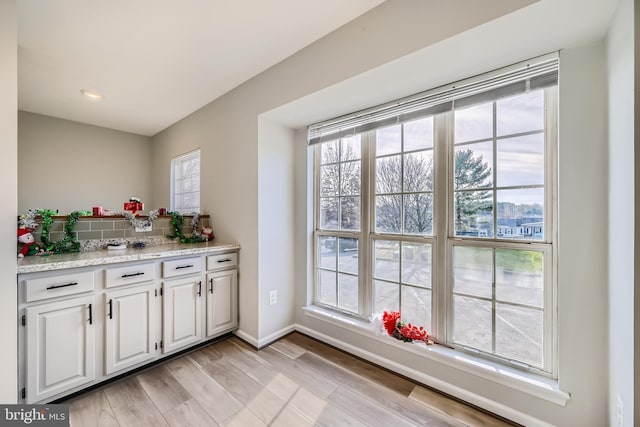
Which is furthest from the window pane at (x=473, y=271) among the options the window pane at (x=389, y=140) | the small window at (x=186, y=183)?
the small window at (x=186, y=183)

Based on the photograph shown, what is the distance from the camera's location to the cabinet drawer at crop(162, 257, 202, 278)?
6.82 feet

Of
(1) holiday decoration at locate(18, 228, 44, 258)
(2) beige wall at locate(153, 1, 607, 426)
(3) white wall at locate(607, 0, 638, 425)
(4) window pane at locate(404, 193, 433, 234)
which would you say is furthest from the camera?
(4) window pane at locate(404, 193, 433, 234)

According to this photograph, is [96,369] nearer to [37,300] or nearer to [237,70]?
[37,300]

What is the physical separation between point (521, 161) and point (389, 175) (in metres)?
0.85

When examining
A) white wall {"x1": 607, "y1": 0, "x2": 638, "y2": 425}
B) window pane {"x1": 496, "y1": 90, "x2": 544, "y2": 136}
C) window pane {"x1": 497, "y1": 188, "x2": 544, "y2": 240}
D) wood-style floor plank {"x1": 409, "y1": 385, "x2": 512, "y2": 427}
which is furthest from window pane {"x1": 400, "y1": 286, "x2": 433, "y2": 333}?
window pane {"x1": 496, "y1": 90, "x2": 544, "y2": 136}

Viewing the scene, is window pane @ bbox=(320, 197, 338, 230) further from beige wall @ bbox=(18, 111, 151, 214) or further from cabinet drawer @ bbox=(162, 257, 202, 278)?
beige wall @ bbox=(18, 111, 151, 214)

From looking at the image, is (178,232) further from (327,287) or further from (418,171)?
(418,171)

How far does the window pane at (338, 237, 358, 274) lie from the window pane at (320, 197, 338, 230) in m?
0.17

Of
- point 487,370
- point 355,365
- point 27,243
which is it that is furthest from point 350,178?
point 27,243

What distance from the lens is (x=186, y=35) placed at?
176 cm

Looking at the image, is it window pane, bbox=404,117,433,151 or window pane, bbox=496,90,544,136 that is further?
window pane, bbox=404,117,433,151

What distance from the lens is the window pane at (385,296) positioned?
2048 millimetres

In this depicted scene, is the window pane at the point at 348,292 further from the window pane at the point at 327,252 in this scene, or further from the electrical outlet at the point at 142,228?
the electrical outlet at the point at 142,228

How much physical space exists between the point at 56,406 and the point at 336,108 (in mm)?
2735
